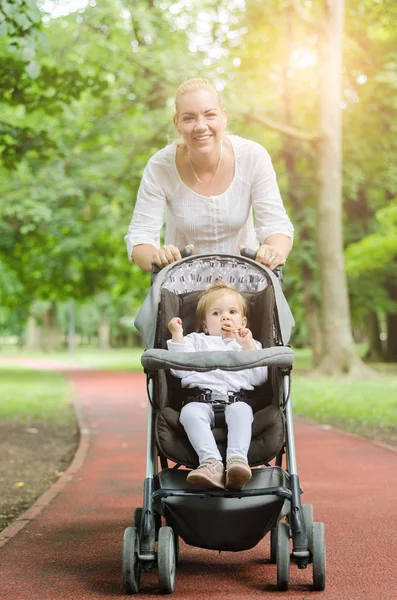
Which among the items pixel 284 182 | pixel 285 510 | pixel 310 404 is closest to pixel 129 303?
pixel 284 182

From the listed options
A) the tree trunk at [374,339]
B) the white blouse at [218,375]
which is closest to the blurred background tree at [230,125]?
the tree trunk at [374,339]

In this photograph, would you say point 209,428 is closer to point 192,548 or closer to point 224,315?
point 224,315

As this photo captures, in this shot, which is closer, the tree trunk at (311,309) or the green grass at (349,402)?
the green grass at (349,402)

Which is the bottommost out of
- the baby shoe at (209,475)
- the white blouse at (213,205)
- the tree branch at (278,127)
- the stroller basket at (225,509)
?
the stroller basket at (225,509)

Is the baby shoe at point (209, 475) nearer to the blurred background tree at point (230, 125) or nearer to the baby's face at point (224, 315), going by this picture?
the baby's face at point (224, 315)

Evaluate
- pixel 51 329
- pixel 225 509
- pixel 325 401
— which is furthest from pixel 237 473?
pixel 51 329

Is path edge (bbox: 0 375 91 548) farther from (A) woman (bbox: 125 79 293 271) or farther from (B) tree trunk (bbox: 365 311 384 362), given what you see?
(B) tree trunk (bbox: 365 311 384 362)

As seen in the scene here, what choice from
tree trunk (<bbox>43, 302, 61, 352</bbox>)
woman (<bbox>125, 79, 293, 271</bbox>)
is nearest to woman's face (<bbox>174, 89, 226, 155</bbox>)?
woman (<bbox>125, 79, 293, 271</bbox>)

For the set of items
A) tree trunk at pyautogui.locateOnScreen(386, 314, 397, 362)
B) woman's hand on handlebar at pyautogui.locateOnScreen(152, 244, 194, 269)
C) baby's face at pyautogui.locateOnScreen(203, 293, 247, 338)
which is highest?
tree trunk at pyautogui.locateOnScreen(386, 314, 397, 362)

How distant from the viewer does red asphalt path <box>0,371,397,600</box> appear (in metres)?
4.40

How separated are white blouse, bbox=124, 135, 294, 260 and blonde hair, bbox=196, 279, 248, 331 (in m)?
0.46

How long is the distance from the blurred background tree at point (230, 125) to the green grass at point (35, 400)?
12.7 feet

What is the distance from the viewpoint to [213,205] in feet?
16.1

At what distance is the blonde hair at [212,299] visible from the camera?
452 centimetres
